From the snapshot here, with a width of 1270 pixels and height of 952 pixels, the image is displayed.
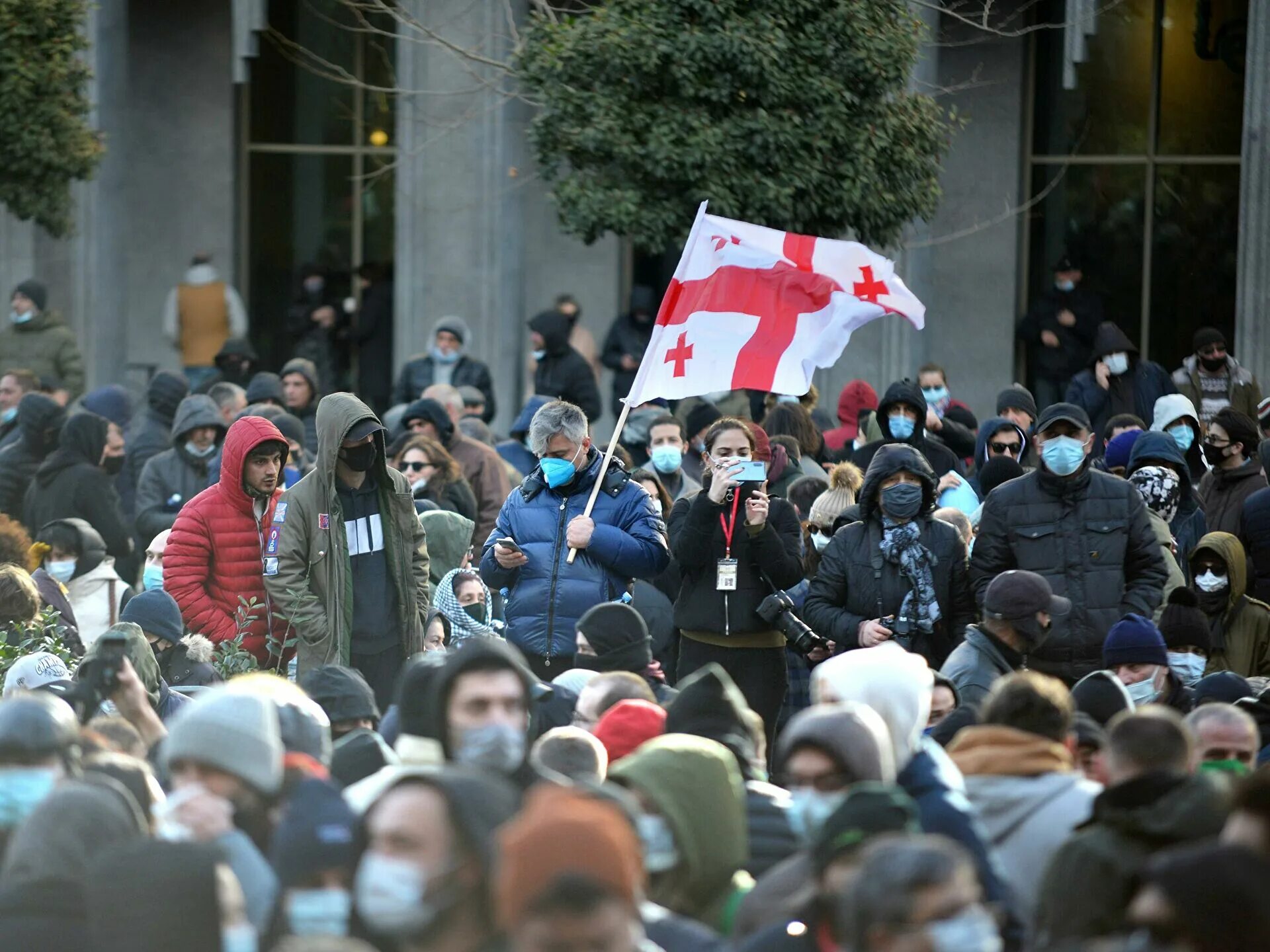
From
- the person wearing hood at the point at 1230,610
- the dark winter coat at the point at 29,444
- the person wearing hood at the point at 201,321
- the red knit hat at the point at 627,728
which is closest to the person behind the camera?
the red knit hat at the point at 627,728

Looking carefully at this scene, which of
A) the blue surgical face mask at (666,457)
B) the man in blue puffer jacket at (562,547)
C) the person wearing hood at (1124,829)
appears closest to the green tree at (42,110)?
the blue surgical face mask at (666,457)

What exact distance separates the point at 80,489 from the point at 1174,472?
545cm

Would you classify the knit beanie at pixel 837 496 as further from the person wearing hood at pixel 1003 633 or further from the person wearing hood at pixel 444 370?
the person wearing hood at pixel 444 370

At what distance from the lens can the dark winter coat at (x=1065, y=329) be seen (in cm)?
1747

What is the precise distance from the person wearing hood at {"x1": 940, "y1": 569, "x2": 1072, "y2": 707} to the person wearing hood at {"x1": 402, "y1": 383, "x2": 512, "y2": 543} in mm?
4268

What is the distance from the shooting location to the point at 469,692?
5148 mm

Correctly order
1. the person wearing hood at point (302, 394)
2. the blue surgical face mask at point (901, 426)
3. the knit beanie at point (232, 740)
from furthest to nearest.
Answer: the person wearing hood at point (302, 394), the blue surgical face mask at point (901, 426), the knit beanie at point (232, 740)

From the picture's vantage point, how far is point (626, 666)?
24.8ft

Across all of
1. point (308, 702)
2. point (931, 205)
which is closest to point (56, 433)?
point (931, 205)

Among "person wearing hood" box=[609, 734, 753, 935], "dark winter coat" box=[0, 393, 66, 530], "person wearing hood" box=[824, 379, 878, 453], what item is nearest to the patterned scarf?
"person wearing hood" box=[609, 734, 753, 935]

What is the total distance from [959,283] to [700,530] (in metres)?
10.5

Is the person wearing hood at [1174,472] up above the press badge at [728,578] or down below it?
above

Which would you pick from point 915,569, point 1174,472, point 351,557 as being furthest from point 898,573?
point 1174,472

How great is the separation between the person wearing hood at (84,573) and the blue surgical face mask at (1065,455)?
4191 millimetres
